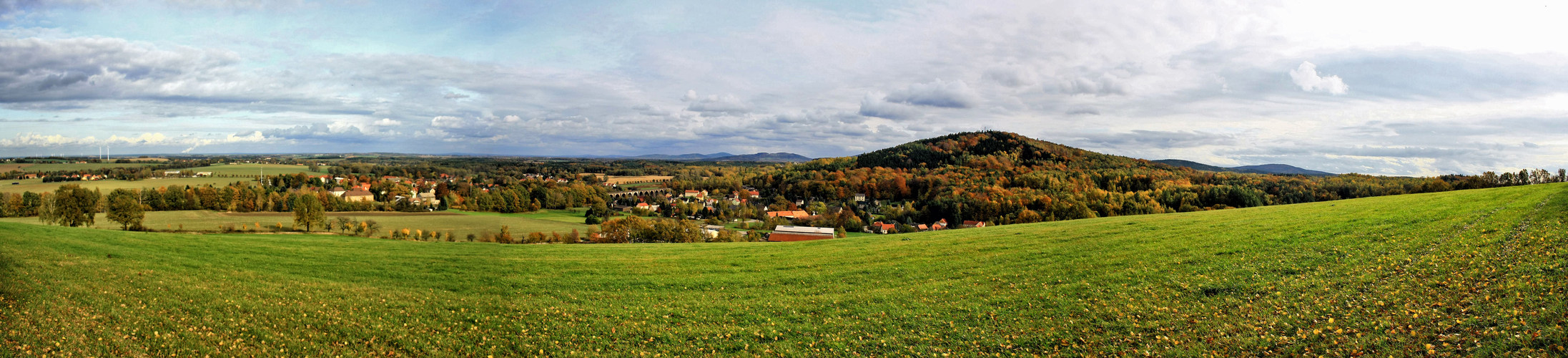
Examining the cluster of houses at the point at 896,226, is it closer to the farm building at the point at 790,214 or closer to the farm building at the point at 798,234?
the farm building at the point at 798,234

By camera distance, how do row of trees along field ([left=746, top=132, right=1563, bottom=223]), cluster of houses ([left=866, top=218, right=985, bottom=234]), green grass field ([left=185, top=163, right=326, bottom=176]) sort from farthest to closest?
green grass field ([left=185, top=163, right=326, bottom=176]) < cluster of houses ([left=866, top=218, right=985, bottom=234]) < row of trees along field ([left=746, top=132, right=1563, bottom=223])

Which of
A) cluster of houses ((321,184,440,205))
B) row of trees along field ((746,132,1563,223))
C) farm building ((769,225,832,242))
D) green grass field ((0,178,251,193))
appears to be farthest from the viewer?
cluster of houses ((321,184,440,205))

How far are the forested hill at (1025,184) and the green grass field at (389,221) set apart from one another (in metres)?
49.0

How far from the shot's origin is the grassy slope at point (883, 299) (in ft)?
29.4

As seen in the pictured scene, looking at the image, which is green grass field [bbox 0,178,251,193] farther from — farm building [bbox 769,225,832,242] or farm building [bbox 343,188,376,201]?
farm building [bbox 769,225,832,242]

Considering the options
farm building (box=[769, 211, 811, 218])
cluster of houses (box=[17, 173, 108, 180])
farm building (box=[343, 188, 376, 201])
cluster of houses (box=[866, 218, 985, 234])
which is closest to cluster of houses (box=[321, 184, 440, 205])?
farm building (box=[343, 188, 376, 201])

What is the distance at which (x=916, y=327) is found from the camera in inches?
425

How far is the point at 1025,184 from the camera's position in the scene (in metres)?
90.8

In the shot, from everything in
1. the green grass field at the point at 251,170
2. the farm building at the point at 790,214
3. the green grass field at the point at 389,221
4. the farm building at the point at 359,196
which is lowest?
the farm building at the point at 790,214

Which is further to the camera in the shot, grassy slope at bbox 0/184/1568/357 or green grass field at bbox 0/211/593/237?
green grass field at bbox 0/211/593/237

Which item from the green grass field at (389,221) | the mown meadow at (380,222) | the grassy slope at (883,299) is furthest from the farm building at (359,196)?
the grassy slope at (883,299)

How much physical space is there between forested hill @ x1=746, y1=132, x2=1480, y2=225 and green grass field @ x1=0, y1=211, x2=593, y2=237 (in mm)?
48981

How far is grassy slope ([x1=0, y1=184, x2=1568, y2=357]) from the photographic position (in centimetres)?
896

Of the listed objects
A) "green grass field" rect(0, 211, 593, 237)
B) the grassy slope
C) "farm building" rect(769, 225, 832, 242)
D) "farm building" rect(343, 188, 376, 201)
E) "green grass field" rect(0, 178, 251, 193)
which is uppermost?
the grassy slope
